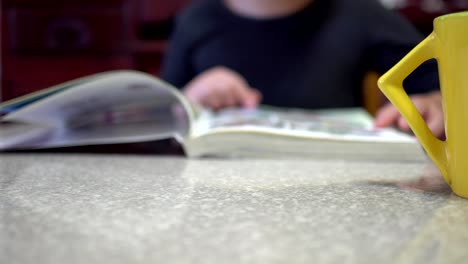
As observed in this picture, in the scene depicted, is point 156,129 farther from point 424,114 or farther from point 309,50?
point 309,50

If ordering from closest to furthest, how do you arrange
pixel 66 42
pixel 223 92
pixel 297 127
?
pixel 297 127, pixel 223 92, pixel 66 42

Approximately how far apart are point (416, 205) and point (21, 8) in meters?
1.50

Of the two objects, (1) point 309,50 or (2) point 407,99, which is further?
(1) point 309,50

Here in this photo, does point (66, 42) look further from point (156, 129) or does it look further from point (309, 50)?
point (156, 129)

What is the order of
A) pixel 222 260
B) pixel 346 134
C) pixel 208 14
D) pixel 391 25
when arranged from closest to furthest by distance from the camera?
pixel 222 260
pixel 346 134
pixel 391 25
pixel 208 14

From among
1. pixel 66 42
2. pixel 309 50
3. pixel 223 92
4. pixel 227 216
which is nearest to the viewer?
pixel 227 216

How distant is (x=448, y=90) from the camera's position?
0.25m

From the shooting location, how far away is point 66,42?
59.2 inches

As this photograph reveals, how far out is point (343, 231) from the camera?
192 mm

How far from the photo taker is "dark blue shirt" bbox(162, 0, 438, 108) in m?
0.91

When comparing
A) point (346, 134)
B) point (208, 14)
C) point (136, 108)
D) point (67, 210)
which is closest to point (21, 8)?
point (208, 14)

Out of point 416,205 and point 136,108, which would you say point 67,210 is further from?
point 136,108

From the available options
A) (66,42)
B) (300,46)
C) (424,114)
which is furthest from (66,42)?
(424,114)

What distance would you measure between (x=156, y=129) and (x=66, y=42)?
1.11m
